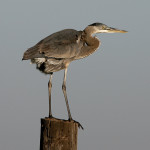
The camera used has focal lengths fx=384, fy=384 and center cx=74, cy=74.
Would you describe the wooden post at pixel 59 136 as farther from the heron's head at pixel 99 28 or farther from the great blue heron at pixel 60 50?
the heron's head at pixel 99 28

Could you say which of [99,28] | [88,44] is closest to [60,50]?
[88,44]

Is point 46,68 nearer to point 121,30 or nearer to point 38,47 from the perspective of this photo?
point 38,47

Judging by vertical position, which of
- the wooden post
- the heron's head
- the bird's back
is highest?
the heron's head

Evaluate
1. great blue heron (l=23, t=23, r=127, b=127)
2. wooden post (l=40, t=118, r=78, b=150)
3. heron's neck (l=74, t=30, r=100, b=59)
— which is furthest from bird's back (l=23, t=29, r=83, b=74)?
wooden post (l=40, t=118, r=78, b=150)

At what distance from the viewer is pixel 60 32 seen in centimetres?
924

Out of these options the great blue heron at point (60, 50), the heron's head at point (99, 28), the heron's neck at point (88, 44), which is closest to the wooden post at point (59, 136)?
the great blue heron at point (60, 50)

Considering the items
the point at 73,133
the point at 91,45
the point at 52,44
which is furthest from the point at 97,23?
the point at 73,133

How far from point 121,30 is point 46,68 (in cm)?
252

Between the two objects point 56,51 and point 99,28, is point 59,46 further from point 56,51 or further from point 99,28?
point 99,28

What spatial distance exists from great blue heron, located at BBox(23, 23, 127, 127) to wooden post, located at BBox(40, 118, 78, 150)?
7.26 feet

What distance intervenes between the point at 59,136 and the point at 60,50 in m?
3.17

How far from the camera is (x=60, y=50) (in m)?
8.95

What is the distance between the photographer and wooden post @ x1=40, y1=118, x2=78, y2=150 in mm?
6172

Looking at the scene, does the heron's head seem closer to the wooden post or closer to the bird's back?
the bird's back
